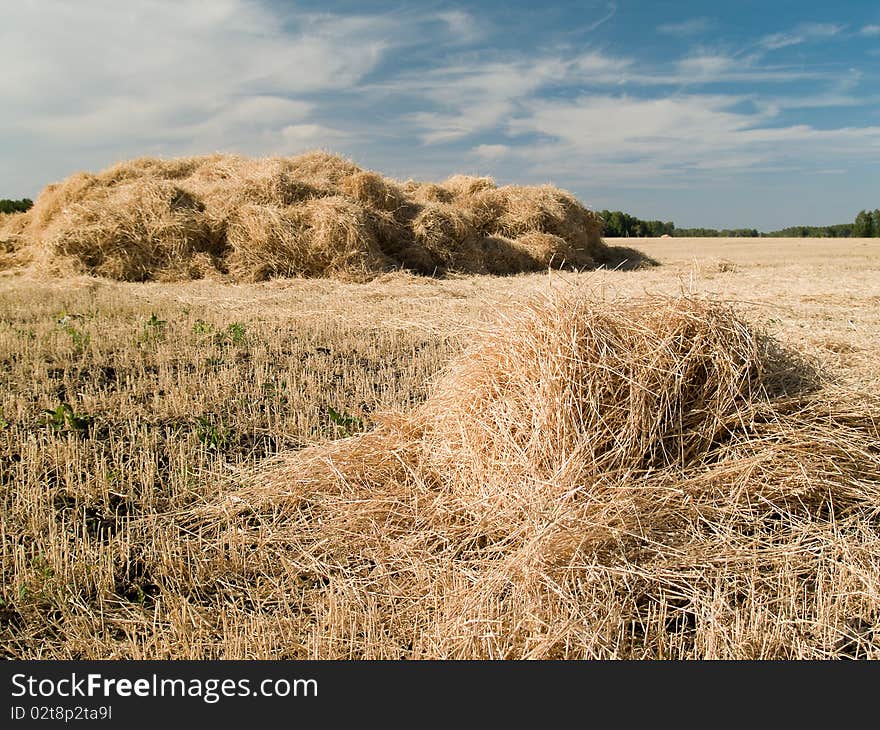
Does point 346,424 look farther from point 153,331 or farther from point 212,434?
point 153,331

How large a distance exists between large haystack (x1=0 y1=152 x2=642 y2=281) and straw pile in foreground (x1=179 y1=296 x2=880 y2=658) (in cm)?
808

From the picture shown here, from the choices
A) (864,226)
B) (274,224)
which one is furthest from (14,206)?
(864,226)

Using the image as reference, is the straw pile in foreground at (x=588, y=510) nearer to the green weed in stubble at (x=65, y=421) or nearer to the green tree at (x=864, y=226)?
the green weed in stubble at (x=65, y=421)

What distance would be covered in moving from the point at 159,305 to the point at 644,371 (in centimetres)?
726

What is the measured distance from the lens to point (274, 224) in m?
12.6

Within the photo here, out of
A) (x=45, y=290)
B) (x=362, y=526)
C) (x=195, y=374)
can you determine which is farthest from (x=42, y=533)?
(x=45, y=290)

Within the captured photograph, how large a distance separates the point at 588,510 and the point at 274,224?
418 inches

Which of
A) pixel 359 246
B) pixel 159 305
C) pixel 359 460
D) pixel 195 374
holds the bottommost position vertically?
pixel 359 460

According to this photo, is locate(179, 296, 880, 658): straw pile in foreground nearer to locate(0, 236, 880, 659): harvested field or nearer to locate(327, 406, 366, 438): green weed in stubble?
locate(0, 236, 880, 659): harvested field

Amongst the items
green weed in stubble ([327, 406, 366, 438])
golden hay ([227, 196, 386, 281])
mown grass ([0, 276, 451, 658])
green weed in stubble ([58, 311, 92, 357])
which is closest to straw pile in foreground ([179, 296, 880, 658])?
mown grass ([0, 276, 451, 658])

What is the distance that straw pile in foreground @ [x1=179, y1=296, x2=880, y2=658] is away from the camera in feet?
8.43

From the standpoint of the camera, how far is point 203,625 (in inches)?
105

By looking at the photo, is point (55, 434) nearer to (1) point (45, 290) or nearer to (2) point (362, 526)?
(2) point (362, 526)

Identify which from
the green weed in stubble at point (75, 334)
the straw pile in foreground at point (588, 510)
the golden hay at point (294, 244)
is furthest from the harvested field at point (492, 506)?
the golden hay at point (294, 244)
